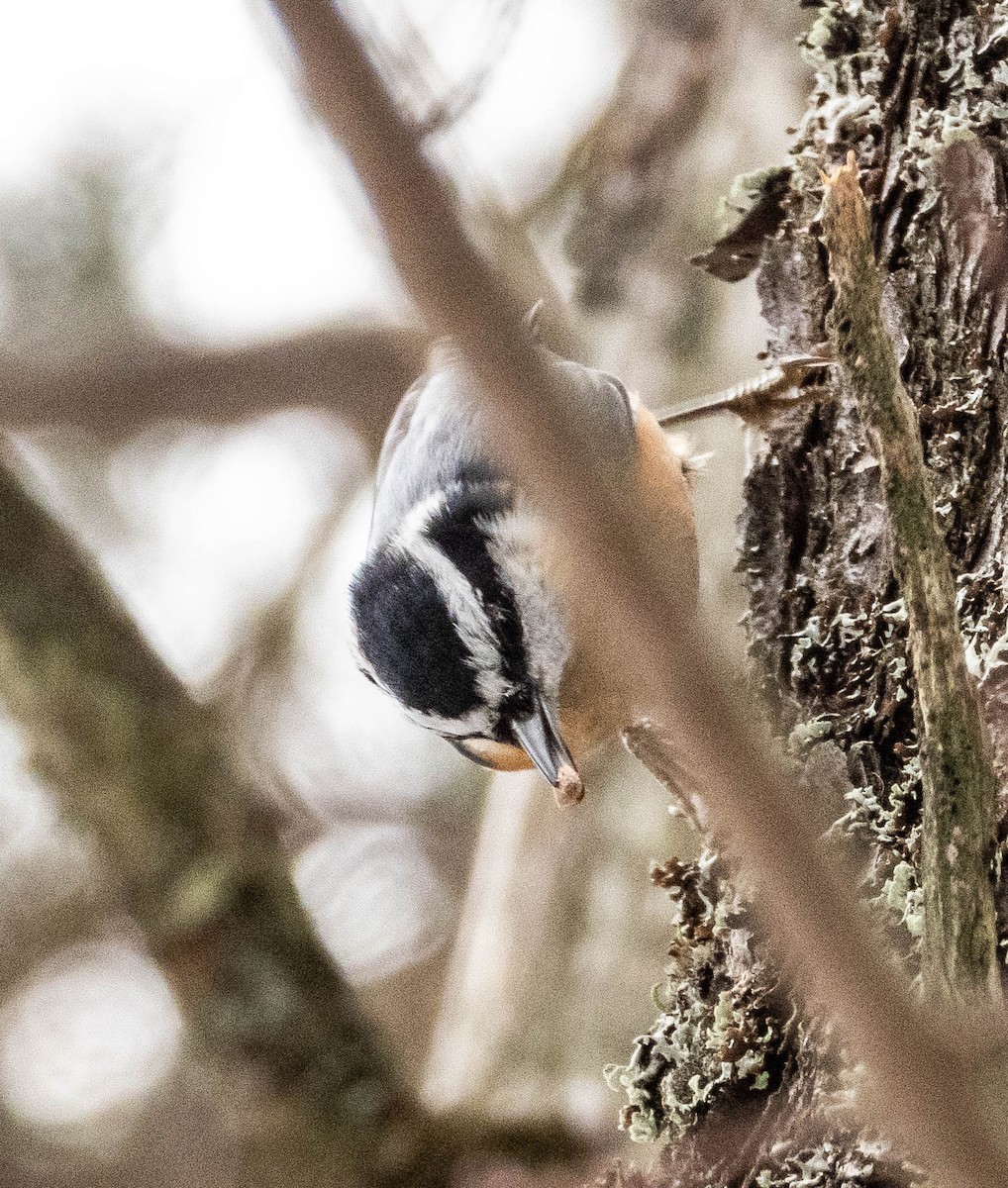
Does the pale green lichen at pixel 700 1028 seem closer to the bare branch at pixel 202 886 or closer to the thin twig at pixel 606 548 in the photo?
the bare branch at pixel 202 886

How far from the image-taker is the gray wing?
1.86 meters

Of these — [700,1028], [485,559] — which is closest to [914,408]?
[485,559]

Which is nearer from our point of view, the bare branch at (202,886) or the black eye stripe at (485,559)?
the black eye stripe at (485,559)

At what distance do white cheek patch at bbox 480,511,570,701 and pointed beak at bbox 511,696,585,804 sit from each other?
0.11 ft

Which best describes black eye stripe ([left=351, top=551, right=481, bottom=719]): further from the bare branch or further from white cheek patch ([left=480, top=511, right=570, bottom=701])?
the bare branch

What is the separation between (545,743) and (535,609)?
0.19m

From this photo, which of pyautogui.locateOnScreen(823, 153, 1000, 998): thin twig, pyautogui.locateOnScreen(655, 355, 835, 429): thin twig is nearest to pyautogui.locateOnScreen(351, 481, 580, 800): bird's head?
pyautogui.locateOnScreen(655, 355, 835, 429): thin twig

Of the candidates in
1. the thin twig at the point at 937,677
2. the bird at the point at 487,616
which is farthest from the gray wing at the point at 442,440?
the thin twig at the point at 937,677

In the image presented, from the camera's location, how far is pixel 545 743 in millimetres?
1745

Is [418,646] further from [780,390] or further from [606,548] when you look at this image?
[606,548]

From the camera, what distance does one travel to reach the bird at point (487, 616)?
174cm

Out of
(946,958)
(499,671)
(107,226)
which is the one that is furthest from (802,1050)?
(107,226)

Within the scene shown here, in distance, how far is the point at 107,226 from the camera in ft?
12.4

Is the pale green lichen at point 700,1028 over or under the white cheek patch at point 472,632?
under
